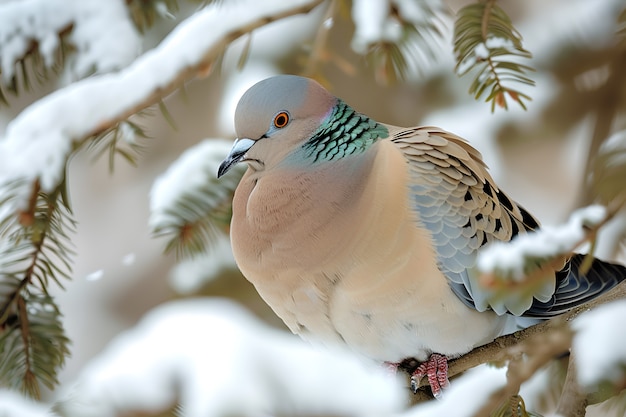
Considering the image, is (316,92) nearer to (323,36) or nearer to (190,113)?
(323,36)

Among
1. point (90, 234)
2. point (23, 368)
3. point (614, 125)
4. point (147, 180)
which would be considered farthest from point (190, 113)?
point (23, 368)

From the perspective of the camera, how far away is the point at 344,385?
956 mm

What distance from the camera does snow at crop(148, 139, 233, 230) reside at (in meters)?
1.48

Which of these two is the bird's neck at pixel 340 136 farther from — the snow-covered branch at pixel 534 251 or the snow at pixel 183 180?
the snow-covered branch at pixel 534 251

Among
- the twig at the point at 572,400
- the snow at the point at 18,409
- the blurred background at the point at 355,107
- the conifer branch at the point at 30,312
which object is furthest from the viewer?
the blurred background at the point at 355,107

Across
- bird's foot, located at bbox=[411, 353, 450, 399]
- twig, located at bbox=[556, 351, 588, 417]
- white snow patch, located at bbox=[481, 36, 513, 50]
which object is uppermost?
white snow patch, located at bbox=[481, 36, 513, 50]

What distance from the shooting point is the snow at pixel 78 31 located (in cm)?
134

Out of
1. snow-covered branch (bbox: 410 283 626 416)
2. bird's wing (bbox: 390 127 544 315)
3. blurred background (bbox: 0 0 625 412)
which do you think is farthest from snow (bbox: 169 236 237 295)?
snow-covered branch (bbox: 410 283 626 416)

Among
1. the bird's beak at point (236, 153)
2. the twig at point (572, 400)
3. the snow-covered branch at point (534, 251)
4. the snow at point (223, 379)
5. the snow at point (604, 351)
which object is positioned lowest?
the twig at point (572, 400)

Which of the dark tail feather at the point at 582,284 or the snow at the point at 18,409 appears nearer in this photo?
the snow at the point at 18,409

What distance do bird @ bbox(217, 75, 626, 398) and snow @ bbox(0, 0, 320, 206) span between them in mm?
135

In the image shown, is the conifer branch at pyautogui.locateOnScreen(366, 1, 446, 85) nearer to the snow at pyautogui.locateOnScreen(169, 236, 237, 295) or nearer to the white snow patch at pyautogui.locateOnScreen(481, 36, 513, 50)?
the white snow patch at pyautogui.locateOnScreen(481, 36, 513, 50)

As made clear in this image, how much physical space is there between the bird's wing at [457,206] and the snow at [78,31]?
0.52 meters

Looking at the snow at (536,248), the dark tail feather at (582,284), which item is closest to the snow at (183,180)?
the dark tail feather at (582,284)
